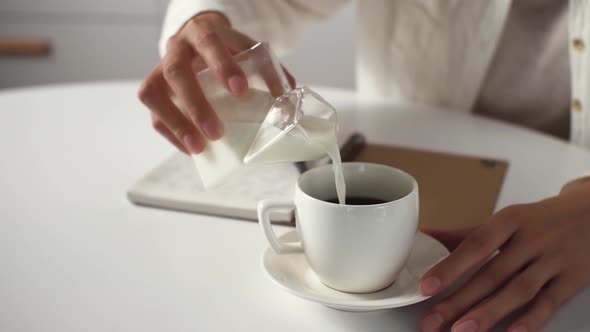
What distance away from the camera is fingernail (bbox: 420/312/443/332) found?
43cm

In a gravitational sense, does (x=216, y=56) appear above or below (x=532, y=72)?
above

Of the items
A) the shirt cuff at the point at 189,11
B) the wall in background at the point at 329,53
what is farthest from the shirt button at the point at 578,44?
the wall in background at the point at 329,53

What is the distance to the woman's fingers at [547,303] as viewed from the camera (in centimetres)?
43

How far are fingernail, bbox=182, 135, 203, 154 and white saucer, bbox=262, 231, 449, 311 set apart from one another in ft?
0.37

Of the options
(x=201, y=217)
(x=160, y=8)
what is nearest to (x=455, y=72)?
(x=201, y=217)

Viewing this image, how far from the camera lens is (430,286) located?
17.1 inches

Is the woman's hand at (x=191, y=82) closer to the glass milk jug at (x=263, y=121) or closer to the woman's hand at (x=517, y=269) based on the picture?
the glass milk jug at (x=263, y=121)

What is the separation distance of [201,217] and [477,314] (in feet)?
1.01

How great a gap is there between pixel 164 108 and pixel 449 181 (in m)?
0.33

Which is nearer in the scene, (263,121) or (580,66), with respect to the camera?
(263,121)

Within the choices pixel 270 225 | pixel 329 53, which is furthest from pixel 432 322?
pixel 329 53

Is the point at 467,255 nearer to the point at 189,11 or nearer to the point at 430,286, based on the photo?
the point at 430,286

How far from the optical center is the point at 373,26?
1.06 meters

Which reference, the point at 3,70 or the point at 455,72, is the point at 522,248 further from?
the point at 3,70
